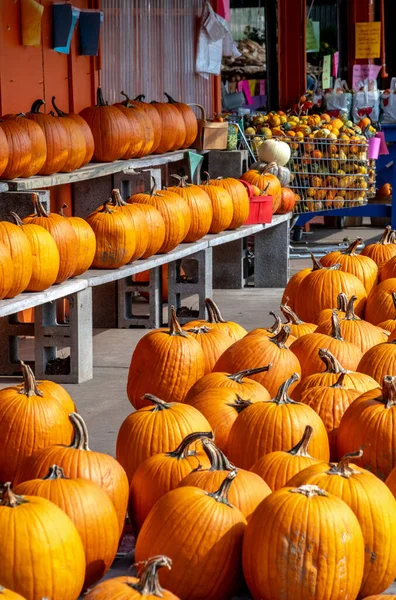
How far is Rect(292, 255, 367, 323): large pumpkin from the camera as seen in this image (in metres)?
5.47

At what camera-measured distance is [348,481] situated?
282 centimetres

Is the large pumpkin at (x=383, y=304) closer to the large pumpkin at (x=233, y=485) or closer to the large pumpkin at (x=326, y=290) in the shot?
the large pumpkin at (x=326, y=290)

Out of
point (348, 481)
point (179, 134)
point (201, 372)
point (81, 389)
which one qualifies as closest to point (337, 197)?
point (179, 134)

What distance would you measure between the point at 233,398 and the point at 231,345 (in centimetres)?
72

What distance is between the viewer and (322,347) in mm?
4246

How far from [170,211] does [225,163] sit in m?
2.53

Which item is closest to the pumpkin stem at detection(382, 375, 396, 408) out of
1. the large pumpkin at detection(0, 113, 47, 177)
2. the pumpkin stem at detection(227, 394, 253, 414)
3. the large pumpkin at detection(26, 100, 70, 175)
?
the pumpkin stem at detection(227, 394, 253, 414)

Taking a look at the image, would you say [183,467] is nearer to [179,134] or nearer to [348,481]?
[348,481]

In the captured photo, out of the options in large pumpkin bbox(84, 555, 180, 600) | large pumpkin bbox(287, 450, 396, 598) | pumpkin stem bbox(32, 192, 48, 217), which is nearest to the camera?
large pumpkin bbox(84, 555, 180, 600)

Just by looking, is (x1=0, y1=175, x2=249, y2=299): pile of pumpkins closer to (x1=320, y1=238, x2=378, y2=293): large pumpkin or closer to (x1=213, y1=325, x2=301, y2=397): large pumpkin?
(x1=320, y1=238, x2=378, y2=293): large pumpkin

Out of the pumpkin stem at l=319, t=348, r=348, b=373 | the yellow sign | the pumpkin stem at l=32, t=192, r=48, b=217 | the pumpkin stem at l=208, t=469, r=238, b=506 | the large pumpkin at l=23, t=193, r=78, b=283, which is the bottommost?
the pumpkin stem at l=208, t=469, r=238, b=506

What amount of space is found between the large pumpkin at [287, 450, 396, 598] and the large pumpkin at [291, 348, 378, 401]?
3.00 ft

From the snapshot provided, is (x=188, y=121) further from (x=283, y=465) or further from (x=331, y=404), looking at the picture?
(x=283, y=465)

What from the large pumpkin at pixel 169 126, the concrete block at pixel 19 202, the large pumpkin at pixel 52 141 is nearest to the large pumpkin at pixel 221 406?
the concrete block at pixel 19 202
